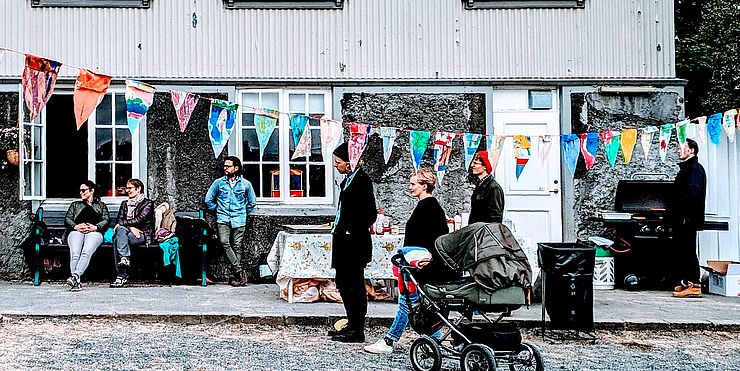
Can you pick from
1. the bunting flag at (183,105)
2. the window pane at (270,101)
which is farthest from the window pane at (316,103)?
the bunting flag at (183,105)

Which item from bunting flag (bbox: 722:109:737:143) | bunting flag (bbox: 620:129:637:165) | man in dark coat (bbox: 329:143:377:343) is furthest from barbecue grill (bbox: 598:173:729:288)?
man in dark coat (bbox: 329:143:377:343)

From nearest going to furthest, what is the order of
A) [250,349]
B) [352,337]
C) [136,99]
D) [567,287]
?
[250,349], [352,337], [567,287], [136,99]

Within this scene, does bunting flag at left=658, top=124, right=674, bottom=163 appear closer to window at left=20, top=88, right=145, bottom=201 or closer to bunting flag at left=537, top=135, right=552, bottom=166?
bunting flag at left=537, top=135, right=552, bottom=166

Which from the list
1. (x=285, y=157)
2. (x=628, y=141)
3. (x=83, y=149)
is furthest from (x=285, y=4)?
(x=628, y=141)

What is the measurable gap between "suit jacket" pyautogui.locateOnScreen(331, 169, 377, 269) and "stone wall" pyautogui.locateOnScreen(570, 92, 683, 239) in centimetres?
533

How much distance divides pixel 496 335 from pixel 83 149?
7476 mm

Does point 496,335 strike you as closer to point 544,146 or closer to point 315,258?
point 315,258

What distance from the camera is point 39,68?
407 inches

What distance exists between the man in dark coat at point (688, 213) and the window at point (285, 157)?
4.44 metres

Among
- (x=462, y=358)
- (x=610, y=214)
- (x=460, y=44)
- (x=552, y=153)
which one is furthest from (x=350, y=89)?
(x=462, y=358)

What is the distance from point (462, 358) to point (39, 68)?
6.04m

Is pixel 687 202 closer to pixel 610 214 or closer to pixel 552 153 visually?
pixel 610 214

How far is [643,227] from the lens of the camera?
39.6 feet

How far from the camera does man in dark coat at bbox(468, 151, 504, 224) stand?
9.30 meters
